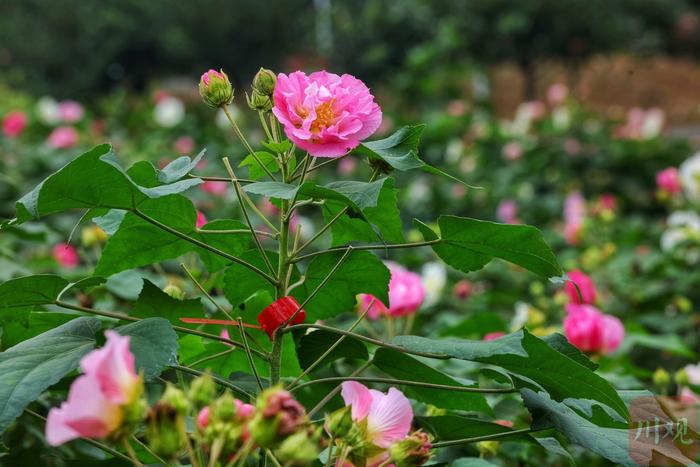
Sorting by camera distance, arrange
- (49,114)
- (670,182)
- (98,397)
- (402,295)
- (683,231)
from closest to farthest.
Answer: (98,397) < (402,295) < (683,231) < (670,182) < (49,114)

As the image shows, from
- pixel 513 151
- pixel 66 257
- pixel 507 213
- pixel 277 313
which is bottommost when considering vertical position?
pixel 513 151

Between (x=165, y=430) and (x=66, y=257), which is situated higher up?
(x=165, y=430)

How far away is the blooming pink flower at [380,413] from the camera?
2.07 ft

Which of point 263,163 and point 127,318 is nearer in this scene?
point 127,318

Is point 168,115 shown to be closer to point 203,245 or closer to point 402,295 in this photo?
point 402,295

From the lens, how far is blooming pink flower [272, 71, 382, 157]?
2.25ft

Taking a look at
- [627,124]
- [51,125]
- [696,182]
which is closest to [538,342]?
[696,182]

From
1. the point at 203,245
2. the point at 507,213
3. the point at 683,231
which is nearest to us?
the point at 203,245

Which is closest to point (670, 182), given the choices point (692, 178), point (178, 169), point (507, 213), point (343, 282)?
point (692, 178)

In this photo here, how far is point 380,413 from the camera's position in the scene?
0.64 metres

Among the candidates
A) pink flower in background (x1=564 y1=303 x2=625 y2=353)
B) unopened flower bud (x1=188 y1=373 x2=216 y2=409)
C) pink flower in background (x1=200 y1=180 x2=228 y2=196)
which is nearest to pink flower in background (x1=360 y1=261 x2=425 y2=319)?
pink flower in background (x1=564 y1=303 x2=625 y2=353)

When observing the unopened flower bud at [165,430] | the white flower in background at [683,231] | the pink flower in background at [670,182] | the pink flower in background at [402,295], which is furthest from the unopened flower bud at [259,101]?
the pink flower in background at [670,182]

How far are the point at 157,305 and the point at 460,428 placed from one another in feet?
0.83

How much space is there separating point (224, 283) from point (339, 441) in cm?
22
